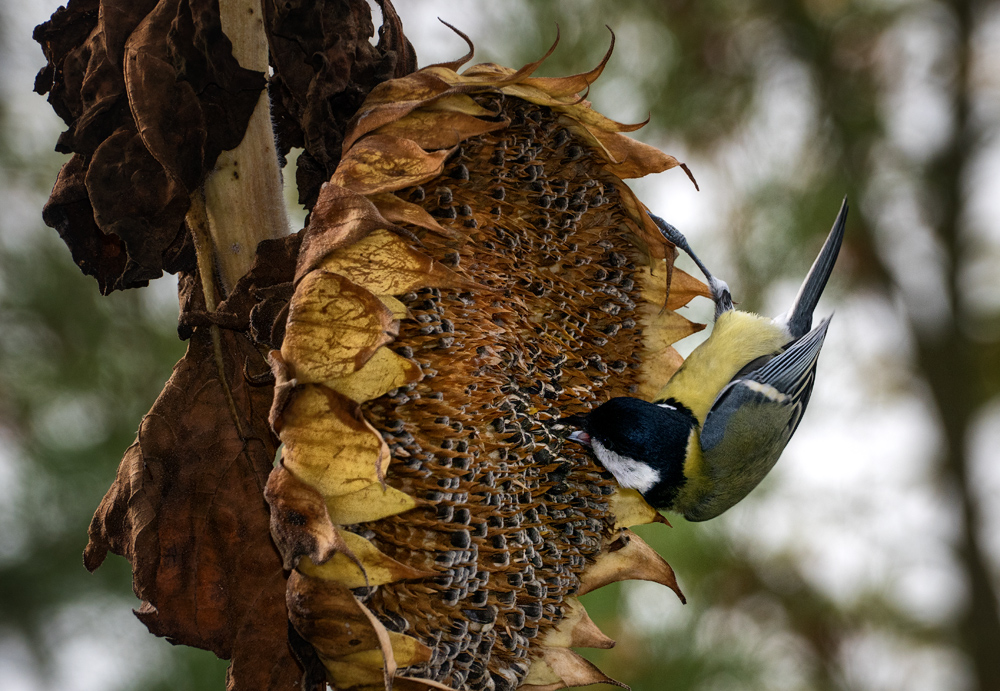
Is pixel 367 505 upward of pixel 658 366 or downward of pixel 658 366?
downward

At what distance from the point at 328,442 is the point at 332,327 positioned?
0.07 metres

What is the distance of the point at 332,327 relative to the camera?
0.50 meters

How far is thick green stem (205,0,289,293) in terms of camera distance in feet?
2.08

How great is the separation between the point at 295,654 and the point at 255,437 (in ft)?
0.57

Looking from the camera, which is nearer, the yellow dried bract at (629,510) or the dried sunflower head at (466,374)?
the dried sunflower head at (466,374)

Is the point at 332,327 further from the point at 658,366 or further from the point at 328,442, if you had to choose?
the point at 658,366

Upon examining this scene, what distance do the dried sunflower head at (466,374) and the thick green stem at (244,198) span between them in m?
0.08

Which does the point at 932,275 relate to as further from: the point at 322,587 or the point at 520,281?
the point at 322,587

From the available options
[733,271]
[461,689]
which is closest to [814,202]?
[733,271]

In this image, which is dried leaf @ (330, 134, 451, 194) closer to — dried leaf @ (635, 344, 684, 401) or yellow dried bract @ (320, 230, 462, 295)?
yellow dried bract @ (320, 230, 462, 295)

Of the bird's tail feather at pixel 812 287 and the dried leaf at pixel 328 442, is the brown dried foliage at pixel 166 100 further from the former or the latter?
the bird's tail feather at pixel 812 287

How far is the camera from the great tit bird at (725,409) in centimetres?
113

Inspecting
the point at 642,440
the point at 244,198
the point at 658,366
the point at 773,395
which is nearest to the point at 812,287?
the point at 773,395

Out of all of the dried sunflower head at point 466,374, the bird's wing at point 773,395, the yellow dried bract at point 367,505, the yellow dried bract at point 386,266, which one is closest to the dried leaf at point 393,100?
the dried sunflower head at point 466,374
